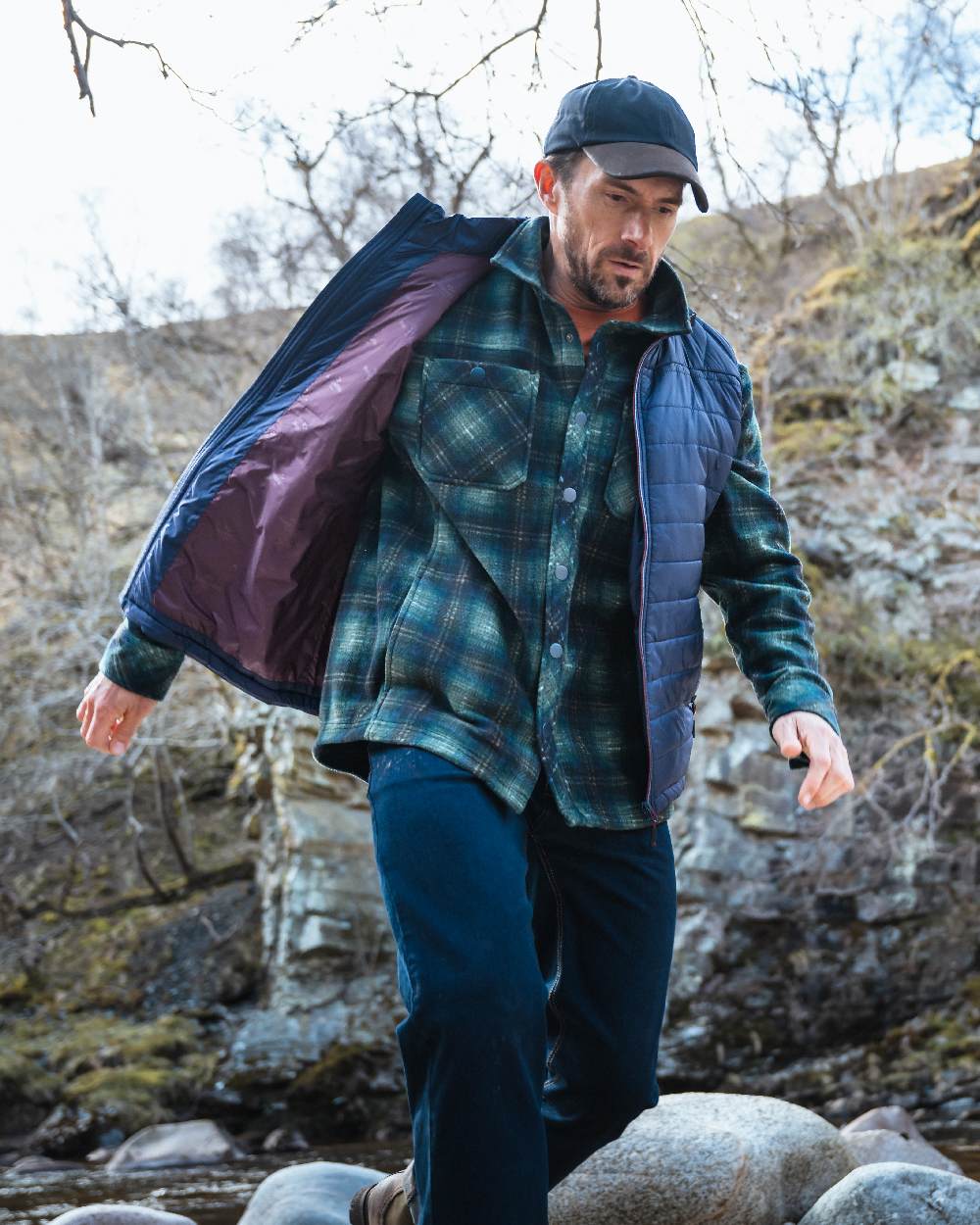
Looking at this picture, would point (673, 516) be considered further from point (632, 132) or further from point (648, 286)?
point (632, 132)

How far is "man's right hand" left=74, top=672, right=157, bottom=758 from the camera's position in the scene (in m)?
2.62

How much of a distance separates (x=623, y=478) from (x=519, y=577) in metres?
0.28

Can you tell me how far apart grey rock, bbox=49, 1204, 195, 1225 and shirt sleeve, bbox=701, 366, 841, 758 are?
11.5 feet

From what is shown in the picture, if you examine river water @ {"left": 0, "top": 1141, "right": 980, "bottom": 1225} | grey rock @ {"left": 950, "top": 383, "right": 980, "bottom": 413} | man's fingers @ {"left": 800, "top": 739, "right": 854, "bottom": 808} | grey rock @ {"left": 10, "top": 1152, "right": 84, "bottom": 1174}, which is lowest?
grey rock @ {"left": 10, "top": 1152, "right": 84, "bottom": 1174}

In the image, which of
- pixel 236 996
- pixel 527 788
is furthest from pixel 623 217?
pixel 236 996

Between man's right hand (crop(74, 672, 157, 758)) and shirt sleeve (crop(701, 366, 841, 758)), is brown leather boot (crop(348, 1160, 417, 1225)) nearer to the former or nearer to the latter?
man's right hand (crop(74, 672, 157, 758))

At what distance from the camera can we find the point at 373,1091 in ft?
35.4

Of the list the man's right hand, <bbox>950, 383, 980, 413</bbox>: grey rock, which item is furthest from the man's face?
<bbox>950, 383, 980, 413</bbox>: grey rock

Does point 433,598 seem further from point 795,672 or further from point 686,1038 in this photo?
point 686,1038

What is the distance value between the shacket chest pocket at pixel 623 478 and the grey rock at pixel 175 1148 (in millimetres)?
8100

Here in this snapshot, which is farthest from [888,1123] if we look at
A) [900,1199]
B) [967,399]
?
[967,399]

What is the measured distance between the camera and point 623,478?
253 cm

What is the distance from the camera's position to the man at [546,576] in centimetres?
233

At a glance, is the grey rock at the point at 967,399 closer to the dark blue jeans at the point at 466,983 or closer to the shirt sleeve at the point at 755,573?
the shirt sleeve at the point at 755,573
